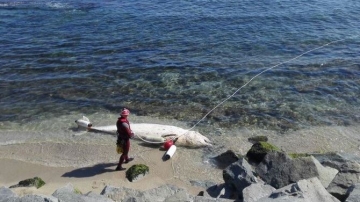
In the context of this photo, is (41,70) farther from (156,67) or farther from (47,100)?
(156,67)

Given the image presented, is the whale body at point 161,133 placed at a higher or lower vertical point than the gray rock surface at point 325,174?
lower

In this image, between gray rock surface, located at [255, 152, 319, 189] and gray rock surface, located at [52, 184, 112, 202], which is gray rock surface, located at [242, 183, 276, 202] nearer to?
gray rock surface, located at [255, 152, 319, 189]

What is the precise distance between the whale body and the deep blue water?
1.50m

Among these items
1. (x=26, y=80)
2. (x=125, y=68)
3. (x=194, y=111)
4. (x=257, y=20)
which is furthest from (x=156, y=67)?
(x=257, y=20)

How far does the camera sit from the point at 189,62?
2219cm

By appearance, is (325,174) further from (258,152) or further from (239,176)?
(258,152)

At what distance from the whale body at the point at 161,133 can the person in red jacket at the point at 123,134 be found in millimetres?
Answer: 1583

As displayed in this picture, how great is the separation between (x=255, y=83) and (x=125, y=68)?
659 centimetres

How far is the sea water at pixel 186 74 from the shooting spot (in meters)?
16.3

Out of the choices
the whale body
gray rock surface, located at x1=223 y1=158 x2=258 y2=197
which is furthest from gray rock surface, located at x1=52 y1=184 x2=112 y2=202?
the whale body

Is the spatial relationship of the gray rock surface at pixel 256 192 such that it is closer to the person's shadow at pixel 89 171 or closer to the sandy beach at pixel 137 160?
the sandy beach at pixel 137 160

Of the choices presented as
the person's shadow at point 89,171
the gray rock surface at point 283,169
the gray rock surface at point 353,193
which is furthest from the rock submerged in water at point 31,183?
the gray rock surface at point 353,193

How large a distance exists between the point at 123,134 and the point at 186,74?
8.11 meters

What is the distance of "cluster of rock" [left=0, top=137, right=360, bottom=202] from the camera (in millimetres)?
9961
